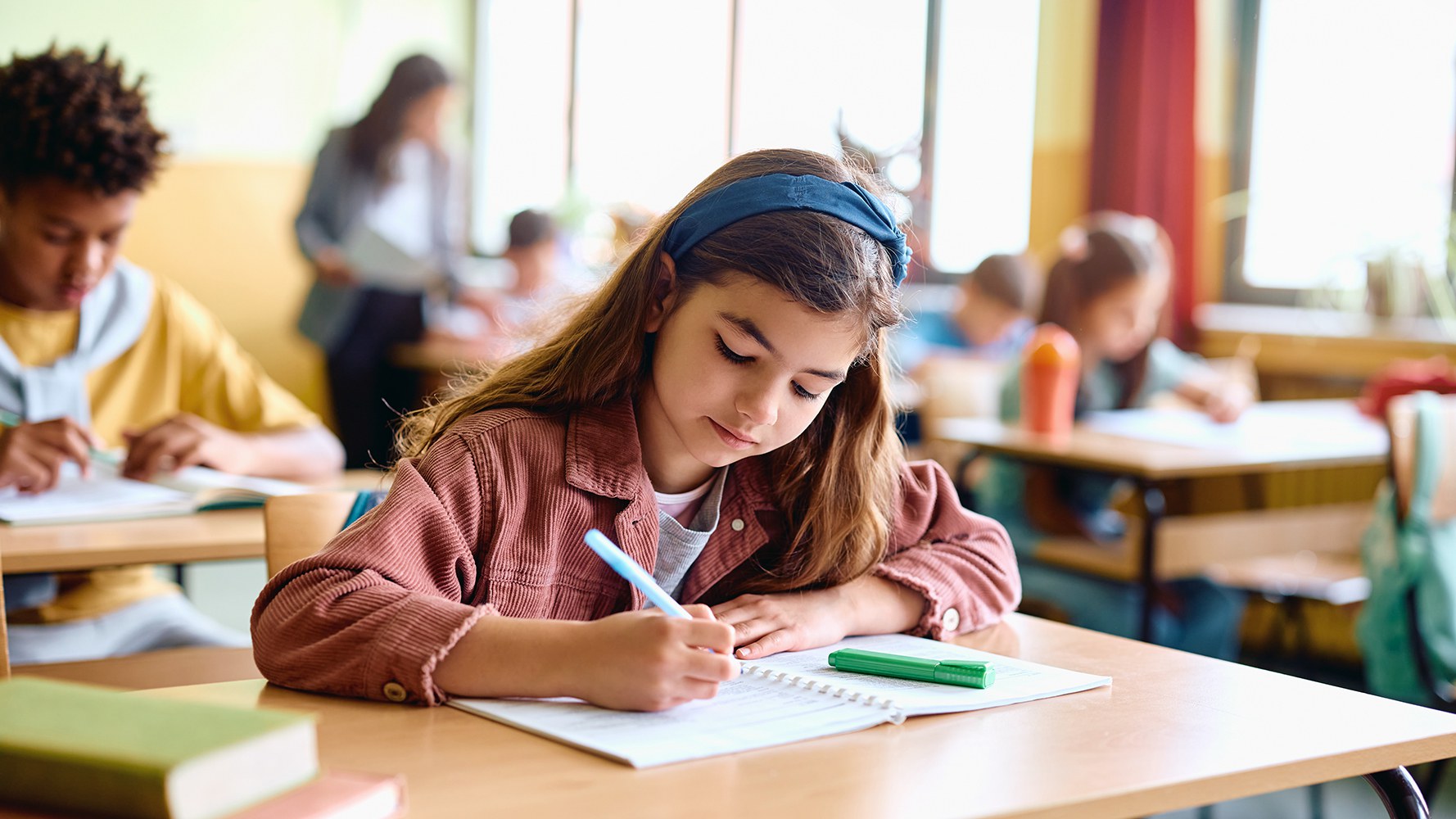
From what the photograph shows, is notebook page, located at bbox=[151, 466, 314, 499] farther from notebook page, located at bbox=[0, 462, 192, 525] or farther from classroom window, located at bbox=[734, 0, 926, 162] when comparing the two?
classroom window, located at bbox=[734, 0, 926, 162]

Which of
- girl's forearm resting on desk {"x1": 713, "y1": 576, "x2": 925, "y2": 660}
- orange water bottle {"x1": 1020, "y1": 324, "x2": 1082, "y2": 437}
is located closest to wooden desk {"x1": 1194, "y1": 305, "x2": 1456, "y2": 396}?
orange water bottle {"x1": 1020, "y1": 324, "x2": 1082, "y2": 437}

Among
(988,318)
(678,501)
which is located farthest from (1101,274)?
(678,501)

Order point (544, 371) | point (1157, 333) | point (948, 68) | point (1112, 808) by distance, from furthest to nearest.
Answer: point (948, 68)
point (1157, 333)
point (544, 371)
point (1112, 808)

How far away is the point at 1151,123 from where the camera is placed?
461 centimetres

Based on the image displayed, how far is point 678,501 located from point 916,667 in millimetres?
303

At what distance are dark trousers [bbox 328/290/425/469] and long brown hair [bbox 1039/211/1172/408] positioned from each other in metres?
2.65

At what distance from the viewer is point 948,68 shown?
18.5 feet

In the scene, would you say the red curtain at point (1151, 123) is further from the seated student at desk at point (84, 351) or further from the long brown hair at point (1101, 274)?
the seated student at desk at point (84, 351)

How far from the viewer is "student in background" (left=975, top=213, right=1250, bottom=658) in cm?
301

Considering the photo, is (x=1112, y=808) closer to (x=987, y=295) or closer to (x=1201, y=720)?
(x=1201, y=720)

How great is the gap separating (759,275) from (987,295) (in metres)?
3.42

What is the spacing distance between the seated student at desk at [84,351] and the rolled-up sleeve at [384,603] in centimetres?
92

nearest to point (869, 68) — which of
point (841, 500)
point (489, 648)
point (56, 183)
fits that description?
point (56, 183)

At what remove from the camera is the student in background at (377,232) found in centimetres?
489
